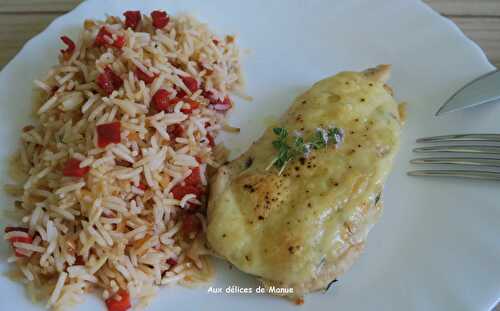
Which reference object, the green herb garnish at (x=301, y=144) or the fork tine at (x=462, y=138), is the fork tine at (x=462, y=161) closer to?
the fork tine at (x=462, y=138)

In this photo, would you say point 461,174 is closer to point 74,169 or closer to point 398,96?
point 398,96

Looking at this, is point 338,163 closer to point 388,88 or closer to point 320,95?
point 320,95

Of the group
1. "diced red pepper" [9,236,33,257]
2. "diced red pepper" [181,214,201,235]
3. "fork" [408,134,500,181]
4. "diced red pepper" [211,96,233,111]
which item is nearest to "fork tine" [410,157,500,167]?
"fork" [408,134,500,181]

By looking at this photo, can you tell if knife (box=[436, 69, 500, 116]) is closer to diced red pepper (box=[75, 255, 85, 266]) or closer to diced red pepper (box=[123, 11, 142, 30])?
diced red pepper (box=[123, 11, 142, 30])

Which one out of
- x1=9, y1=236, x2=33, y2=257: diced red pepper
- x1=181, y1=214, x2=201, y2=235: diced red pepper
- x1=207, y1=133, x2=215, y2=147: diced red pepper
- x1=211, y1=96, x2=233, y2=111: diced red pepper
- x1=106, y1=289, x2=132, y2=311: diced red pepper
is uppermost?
x1=211, y1=96, x2=233, y2=111: diced red pepper

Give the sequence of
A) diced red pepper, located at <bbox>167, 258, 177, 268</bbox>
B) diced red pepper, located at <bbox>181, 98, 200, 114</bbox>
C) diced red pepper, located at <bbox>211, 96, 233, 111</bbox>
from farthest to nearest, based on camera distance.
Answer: diced red pepper, located at <bbox>211, 96, 233, 111</bbox> < diced red pepper, located at <bbox>181, 98, 200, 114</bbox> < diced red pepper, located at <bbox>167, 258, 177, 268</bbox>

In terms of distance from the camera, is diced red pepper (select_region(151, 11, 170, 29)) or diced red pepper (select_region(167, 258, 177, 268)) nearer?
diced red pepper (select_region(167, 258, 177, 268))

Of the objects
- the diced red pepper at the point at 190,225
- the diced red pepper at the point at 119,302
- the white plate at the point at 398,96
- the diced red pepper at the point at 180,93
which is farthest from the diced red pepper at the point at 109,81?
the diced red pepper at the point at 119,302

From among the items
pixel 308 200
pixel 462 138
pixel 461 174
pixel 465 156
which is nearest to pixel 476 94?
pixel 462 138
